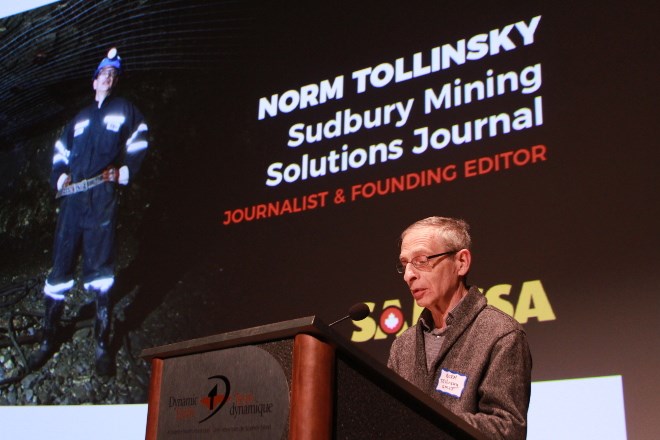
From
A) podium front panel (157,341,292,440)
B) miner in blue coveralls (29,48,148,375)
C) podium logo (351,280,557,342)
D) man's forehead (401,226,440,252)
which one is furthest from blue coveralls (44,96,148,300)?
podium front panel (157,341,292,440)

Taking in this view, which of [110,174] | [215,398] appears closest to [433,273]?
[215,398]

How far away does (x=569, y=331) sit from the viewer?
2.58m

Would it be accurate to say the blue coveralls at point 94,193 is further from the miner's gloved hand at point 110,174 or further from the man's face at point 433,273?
the man's face at point 433,273

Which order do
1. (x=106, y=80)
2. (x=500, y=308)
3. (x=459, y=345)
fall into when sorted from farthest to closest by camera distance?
(x=106, y=80) < (x=500, y=308) < (x=459, y=345)

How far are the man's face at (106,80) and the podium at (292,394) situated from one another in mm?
3284

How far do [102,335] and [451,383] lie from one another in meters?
2.49

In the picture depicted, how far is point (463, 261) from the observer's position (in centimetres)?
194

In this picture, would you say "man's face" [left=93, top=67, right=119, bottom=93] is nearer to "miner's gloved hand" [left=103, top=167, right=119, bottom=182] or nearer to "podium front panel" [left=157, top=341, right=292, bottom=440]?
"miner's gloved hand" [left=103, top=167, right=119, bottom=182]

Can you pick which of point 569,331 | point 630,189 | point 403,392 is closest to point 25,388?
point 569,331

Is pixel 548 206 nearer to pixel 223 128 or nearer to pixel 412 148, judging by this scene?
pixel 412 148

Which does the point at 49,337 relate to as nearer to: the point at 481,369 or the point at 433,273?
the point at 433,273

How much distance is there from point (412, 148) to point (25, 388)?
2205 millimetres

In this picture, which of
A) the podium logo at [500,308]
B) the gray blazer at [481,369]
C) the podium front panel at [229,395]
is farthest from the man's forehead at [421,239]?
the podium front panel at [229,395]

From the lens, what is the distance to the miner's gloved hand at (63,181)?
4172mm
